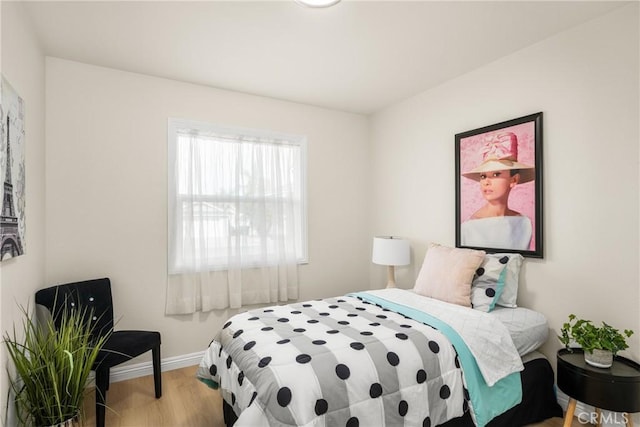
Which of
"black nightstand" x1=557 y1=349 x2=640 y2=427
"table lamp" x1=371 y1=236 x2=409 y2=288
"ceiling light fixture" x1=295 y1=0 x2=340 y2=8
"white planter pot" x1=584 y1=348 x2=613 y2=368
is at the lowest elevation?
"black nightstand" x1=557 y1=349 x2=640 y2=427

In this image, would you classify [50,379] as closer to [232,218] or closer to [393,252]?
[232,218]

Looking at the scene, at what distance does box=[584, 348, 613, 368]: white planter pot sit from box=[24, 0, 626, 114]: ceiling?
6.61ft

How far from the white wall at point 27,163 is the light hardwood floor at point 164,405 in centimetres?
75

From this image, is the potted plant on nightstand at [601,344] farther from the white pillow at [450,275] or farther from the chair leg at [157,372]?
the chair leg at [157,372]

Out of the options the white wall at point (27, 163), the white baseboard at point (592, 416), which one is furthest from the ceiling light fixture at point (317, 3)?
the white baseboard at point (592, 416)

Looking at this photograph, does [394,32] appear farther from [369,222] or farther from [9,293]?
[9,293]

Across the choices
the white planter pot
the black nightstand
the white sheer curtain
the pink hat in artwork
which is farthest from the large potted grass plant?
the pink hat in artwork

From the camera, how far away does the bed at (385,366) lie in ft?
5.13

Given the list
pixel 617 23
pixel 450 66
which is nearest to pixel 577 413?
pixel 617 23

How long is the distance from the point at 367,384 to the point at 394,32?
85.8 inches

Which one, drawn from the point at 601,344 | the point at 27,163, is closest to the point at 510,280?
the point at 601,344

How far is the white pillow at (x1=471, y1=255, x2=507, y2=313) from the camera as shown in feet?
8.00

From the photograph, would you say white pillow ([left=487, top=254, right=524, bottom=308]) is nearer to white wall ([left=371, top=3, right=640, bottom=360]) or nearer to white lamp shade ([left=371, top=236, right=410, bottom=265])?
white wall ([left=371, top=3, right=640, bottom=360])

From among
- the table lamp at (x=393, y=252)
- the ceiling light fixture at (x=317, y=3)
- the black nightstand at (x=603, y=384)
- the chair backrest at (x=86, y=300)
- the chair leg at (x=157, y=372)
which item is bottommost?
the chair leg at (x=157, y=372)
